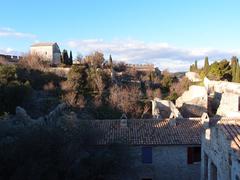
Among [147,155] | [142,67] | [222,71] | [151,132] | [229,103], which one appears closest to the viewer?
[147,155]

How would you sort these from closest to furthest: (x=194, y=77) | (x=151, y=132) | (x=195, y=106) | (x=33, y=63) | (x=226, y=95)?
(x=151, y=132)
(x=226, y=95)
(x=195, y=106)
(x=33, y=63)
(x=194, y=77)

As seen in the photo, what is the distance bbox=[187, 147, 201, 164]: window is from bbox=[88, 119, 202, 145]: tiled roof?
517 mm

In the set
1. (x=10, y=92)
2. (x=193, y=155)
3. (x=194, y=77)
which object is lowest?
(x=193, y=155)

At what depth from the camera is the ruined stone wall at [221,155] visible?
35.8 feet

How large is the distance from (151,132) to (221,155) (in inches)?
505

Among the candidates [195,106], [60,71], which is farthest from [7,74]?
[195,106]

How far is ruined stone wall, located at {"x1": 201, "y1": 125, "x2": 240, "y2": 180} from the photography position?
1092 centimetres

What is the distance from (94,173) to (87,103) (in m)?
29.0

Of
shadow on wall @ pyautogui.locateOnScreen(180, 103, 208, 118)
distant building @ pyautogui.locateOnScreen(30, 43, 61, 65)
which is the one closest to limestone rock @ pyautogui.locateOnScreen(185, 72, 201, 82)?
shadow on wall @ pyautogui.locateOnScreen(180, 103, 208, 118)

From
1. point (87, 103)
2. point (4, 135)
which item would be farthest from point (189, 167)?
point (87, 103)

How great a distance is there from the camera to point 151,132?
2545cm

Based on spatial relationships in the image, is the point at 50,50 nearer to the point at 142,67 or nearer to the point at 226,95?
the point at 142,67

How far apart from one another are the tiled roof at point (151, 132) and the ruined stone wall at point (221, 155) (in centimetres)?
769

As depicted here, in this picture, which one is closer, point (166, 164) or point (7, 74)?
point (166, 164)
